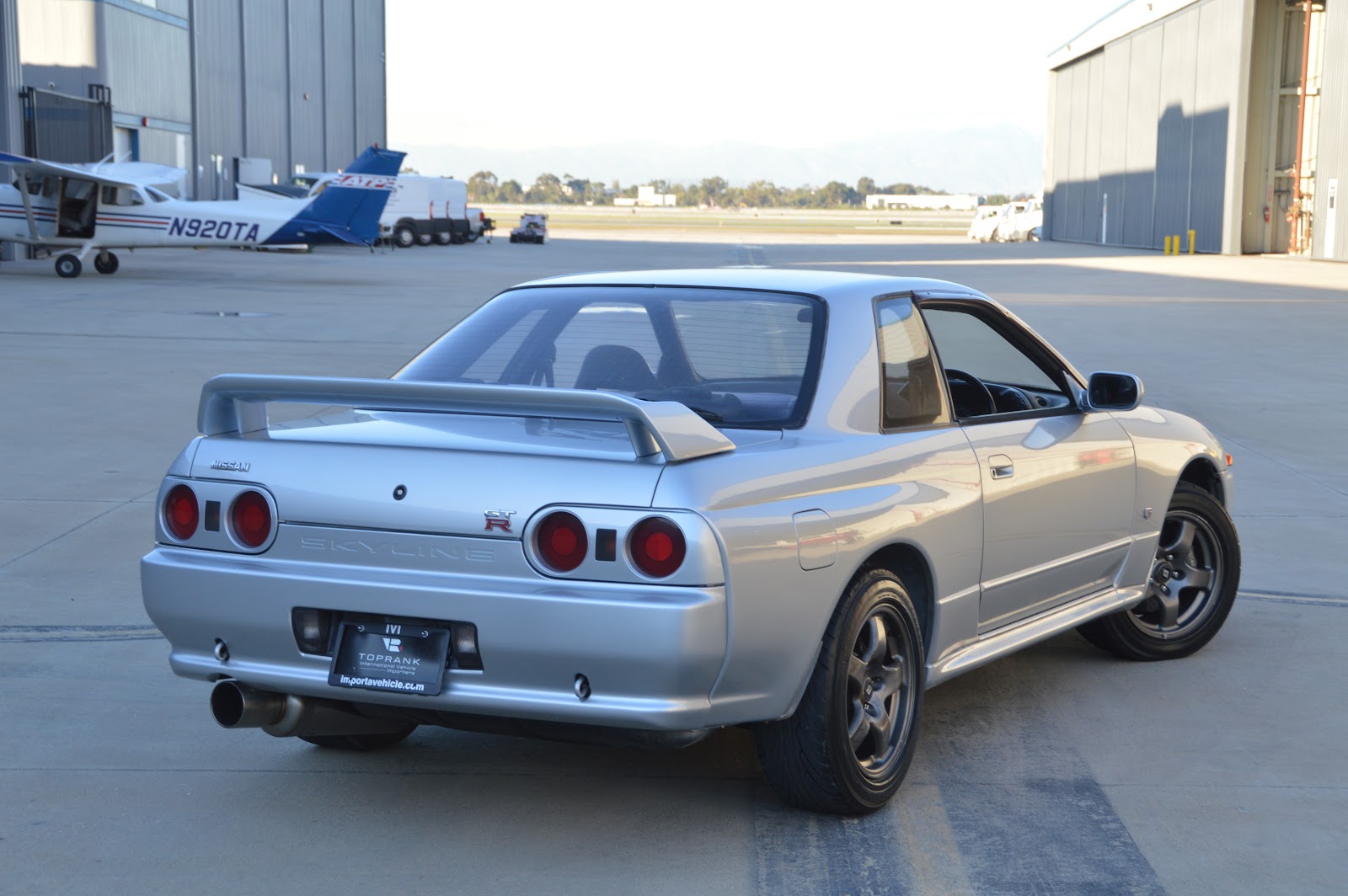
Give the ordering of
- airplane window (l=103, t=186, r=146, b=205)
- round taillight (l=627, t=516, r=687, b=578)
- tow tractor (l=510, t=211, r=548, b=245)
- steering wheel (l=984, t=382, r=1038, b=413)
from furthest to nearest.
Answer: tow tractor (l=510, t=211, r=548, b=245) < airplane window (l=103, t=186, r=146, b=205) < steering wheel (l=984, t=382, r=1038, b=413) < round taillight (l=627, t=516, r=687, b=578)

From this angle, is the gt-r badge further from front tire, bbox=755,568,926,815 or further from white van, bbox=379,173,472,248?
white van, bbox=379,173,472,248

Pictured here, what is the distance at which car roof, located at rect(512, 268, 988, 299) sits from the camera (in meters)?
4.78

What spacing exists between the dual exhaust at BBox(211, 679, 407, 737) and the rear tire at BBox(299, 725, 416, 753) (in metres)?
0.48

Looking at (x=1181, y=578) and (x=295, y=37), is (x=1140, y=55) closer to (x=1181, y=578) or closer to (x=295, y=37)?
(x=295, y=37)

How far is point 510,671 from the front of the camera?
380 centimetres

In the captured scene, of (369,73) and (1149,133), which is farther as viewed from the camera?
(369,73)

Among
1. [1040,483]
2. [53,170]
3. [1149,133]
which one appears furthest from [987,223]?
[1040,483]

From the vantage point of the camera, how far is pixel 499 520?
3775 mm

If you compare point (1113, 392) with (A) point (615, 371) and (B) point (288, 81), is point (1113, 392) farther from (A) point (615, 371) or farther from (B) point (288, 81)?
(B) point (288, 81)

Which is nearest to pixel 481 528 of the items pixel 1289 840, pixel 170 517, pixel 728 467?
pixel 728 467

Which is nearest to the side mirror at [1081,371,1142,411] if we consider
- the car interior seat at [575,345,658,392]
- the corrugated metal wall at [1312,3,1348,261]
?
the car interior seat at [575,345,658,392]

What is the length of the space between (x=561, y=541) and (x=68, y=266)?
1179 inches

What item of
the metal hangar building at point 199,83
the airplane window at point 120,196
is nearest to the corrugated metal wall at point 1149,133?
the metal hangar building at point 199,83

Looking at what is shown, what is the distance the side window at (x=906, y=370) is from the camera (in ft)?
15.2
